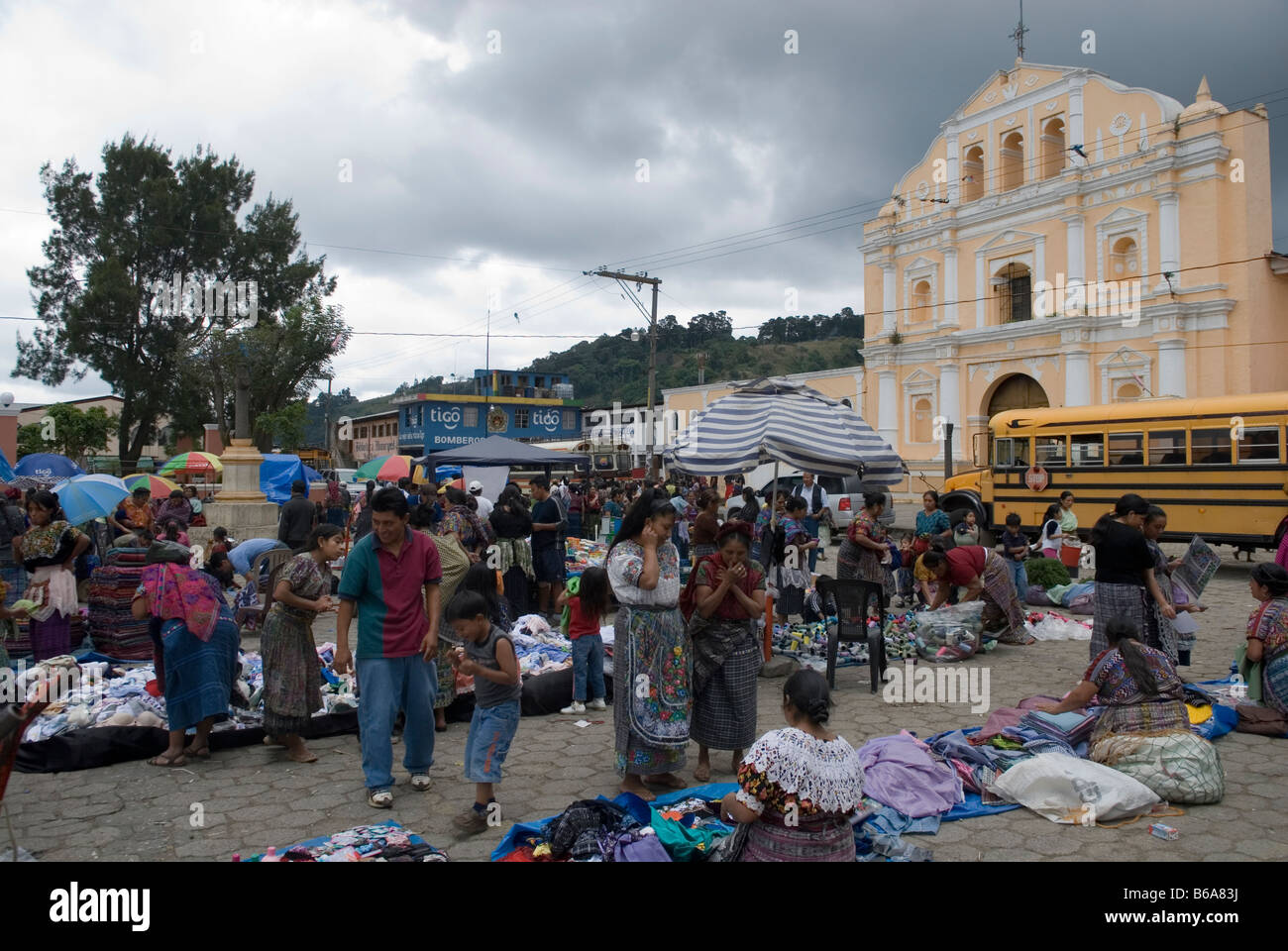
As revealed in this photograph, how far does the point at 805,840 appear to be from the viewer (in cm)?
315

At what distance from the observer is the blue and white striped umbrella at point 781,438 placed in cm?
794

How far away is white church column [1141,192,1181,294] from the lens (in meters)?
23.9

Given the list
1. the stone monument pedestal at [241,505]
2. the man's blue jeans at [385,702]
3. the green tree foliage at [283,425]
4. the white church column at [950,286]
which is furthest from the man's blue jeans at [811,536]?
the green tree foliage at [283,425]

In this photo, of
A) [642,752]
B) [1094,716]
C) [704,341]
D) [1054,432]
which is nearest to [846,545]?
[1094,716]

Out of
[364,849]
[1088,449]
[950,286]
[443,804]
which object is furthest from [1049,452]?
[364,849]

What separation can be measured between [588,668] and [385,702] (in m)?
2.35

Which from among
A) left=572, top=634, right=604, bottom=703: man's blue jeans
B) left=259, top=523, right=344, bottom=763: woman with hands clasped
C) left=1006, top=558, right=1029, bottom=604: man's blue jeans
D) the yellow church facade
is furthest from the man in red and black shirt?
the yellow church facade

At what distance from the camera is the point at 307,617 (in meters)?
5.51

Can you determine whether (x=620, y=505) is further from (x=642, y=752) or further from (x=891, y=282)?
(x=891, y=282)

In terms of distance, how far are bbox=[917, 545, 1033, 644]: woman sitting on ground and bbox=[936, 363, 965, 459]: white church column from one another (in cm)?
2110

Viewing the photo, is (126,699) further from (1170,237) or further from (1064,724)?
(1170,237)

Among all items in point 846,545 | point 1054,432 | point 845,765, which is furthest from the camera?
point 1054,432

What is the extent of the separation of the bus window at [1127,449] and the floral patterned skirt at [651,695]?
1326 centimetres

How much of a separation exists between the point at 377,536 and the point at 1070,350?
25.9 meters
